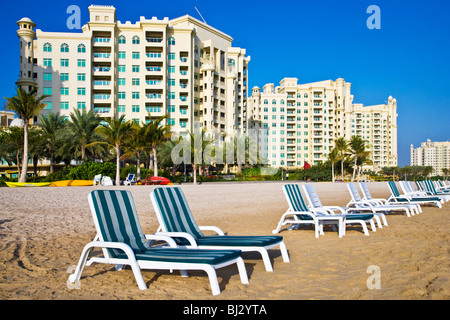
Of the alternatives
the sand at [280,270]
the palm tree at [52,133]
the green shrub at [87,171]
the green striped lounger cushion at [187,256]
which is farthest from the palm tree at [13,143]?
the green striped lounger cushion at [187,256]

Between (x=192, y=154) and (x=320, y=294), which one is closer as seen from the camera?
(x=320, y=294)

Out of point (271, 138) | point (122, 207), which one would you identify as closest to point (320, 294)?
point (122, 207)

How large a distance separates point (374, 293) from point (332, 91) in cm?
10362

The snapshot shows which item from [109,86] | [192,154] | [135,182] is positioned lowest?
[135,182]

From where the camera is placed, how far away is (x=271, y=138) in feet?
332

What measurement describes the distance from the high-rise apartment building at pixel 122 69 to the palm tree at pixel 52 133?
16736 mm

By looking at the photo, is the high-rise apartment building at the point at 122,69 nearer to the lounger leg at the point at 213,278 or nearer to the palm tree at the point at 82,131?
the palm tree at the point at 82,131

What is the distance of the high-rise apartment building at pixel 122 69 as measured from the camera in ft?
205

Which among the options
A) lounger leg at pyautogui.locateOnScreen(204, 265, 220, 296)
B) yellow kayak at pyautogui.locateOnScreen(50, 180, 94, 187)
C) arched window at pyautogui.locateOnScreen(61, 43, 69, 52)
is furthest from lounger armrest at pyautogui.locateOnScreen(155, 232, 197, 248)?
arched window at pyautogui.locateOnScreen(61, 43, 69, 52)

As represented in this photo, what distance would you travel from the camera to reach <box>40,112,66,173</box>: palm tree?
137ft

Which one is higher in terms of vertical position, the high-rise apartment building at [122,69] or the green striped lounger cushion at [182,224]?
the high-rise apartment building at [122,69]

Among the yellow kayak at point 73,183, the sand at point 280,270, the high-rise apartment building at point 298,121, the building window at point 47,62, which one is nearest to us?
the sand at point 280,270
